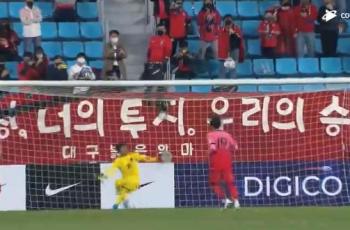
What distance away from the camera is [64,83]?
18.4 m

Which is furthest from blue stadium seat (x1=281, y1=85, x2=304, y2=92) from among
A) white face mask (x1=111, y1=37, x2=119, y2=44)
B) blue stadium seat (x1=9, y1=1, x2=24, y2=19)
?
blue stadium seat (x1=9, y1=1, x2=24, y2=19)

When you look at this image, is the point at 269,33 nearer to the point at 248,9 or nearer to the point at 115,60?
the point at 248,9

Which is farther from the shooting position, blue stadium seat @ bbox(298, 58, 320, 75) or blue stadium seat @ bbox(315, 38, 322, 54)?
blue stadium seat @ bbox(315, 38, 322, 54)

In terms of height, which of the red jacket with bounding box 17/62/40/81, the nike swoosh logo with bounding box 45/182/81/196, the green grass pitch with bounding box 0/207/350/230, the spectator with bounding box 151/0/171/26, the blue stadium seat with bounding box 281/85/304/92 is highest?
the spectator with bounding box 151/0/171/26

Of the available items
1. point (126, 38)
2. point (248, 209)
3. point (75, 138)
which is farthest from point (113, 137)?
point (126, 38)

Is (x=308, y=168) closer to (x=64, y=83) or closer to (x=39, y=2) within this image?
(x=64, y=83)

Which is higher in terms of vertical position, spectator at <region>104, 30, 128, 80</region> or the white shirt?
the white shirt

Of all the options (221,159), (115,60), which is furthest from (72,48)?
(221,159)

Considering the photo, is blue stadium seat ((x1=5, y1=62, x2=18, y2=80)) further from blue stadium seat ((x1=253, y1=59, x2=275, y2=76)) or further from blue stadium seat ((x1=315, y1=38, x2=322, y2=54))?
blue stadium seat ((x1=315, y1=38, x2=322, y2=54))

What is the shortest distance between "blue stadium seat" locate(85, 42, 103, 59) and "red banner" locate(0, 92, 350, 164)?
A: 5.08 metres

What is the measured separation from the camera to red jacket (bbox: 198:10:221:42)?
23484 mm

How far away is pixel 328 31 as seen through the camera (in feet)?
78.1

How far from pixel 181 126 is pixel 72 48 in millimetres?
5599

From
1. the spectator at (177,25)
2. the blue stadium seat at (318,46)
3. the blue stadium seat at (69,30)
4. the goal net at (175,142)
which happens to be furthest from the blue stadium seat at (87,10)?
the goal net at (175,142)
